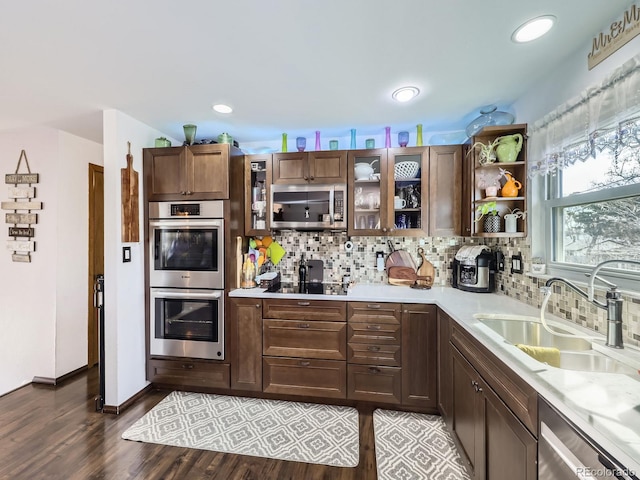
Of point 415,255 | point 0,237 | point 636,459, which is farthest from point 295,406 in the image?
point 0,237

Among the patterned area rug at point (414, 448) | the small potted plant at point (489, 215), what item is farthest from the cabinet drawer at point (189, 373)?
the small potted plant at point (489, 215)

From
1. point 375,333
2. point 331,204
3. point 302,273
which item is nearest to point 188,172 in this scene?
point 331,204

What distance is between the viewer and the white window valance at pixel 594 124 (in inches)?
45.8

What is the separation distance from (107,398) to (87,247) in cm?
161

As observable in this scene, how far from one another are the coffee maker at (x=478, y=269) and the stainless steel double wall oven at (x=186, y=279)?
2.12 meters

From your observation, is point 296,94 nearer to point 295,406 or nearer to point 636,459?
point 636,459

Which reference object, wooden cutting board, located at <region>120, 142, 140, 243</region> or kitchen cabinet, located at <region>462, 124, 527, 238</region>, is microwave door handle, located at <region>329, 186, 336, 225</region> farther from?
wooden cutting board, located at <region>120, 142, 140, 243</region>

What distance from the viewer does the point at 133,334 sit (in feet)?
7.81

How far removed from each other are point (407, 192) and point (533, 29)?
133cm

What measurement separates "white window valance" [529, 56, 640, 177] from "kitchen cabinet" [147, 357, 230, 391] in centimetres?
284

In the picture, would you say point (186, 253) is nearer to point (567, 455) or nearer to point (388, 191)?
point (388, 191)

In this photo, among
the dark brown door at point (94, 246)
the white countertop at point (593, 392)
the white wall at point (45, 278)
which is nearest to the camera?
the white countertop at point (593, 392)

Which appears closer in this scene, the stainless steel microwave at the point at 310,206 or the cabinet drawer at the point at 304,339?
the cabinet drawer at the point at 304,339

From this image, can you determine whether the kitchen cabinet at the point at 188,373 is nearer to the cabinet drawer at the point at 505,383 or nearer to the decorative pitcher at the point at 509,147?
the cabinet drawer at the point at 505,383
